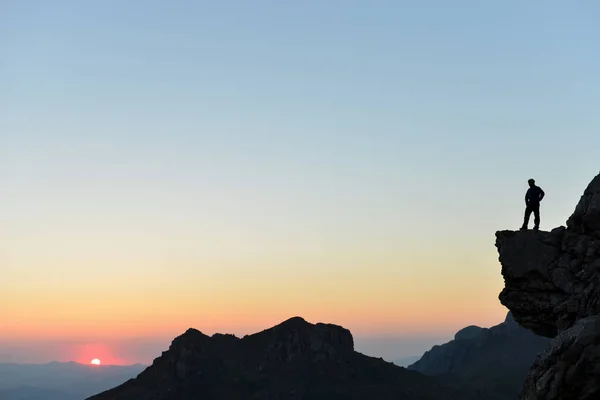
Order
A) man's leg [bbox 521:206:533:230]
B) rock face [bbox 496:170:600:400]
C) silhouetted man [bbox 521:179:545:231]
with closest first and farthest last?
rock face [bbox 496:170:600:400], silhouetted man [bbox 521:179:545:231], man's leg [bbox 521:206:533:230]

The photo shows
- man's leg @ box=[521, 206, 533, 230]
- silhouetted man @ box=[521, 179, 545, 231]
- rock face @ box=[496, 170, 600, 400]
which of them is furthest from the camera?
man's leg @ box=[521, 206, 533, 230]

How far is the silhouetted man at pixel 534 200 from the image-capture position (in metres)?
37.6

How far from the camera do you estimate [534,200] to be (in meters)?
37.6

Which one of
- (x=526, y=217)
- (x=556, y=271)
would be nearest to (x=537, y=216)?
(x=526, y=217)

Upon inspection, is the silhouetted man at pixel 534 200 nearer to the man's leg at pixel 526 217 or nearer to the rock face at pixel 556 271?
the man's leg at pixel 526 217

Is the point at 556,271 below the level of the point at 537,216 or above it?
below

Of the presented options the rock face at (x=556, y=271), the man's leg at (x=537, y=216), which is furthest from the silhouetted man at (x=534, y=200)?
the rock face at (x=556, y=271)

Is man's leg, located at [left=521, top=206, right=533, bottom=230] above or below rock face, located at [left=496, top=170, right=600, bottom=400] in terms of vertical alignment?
above

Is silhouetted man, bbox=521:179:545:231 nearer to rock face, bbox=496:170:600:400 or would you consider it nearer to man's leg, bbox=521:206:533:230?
man's leg, bbox=521:206:533:230

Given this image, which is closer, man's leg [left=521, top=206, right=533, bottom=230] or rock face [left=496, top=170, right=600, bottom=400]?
rock face [left=496, top=170, right=600, bottom=400]

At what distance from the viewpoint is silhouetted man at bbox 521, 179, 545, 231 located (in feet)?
123

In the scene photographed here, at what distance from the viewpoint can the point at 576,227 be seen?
35188 millimetres

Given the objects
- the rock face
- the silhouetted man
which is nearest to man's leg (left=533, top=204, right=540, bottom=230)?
the silhouetted man

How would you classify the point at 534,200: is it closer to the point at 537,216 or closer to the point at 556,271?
the point at 537,216
